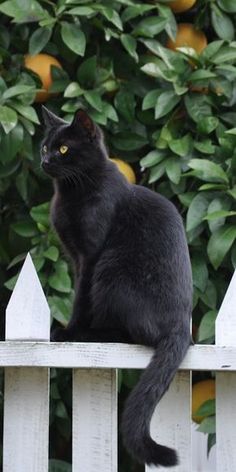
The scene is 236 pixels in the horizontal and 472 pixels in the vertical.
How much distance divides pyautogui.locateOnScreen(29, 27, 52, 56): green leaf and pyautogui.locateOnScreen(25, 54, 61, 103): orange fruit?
2.1 inches

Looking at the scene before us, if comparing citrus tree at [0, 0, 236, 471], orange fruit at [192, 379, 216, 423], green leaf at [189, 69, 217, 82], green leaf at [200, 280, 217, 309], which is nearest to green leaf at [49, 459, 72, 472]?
citrus tree at [0, 0, 236, 471]

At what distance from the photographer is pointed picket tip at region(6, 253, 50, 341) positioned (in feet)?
7.50

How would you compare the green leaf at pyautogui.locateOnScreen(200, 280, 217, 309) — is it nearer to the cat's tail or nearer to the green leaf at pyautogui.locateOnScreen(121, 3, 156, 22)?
the green leaf at pyautogui.locateOnScreen(121, 3, 156, 22)

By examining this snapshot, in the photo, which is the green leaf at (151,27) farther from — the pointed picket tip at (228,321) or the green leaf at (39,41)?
the pointed picket tip at (228,321)

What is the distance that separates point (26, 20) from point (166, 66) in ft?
1.41

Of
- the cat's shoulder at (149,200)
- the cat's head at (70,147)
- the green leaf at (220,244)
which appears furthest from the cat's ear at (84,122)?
the green leaf at (220,244)

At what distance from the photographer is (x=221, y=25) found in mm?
3533

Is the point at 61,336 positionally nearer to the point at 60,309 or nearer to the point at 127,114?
the point at 60,309

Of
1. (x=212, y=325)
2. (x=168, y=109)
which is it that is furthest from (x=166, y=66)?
(x=212, y=325)

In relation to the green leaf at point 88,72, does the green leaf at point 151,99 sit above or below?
below

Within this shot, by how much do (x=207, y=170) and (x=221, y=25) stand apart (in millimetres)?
607

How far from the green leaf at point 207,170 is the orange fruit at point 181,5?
0.58 meters

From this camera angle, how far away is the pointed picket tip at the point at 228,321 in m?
2.30

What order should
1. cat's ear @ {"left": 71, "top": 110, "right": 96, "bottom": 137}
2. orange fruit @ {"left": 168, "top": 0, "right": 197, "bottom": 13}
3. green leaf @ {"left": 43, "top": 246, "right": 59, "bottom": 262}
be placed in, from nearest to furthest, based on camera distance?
1. cat's ear @ {"left": 71, "top": 110, "right": 96, "bottom": 137}
2. green leaf @ {"left": 43, "top": 246, "right": 59, "bottom": 262}
3. orange fruit @ {"left": 168, "top": 0, "right": 197, "bottom": 13}
